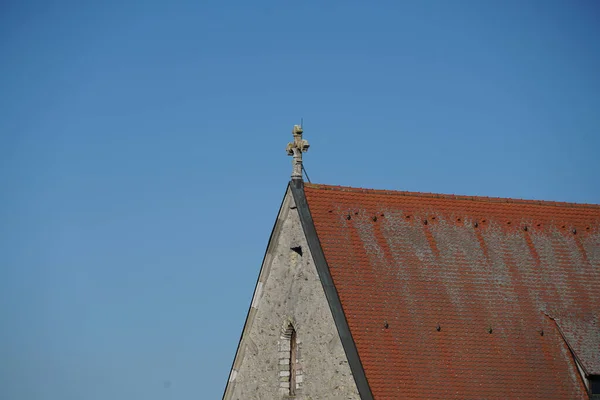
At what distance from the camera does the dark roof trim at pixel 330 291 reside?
92.0ft

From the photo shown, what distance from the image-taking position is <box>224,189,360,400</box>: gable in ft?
95.5

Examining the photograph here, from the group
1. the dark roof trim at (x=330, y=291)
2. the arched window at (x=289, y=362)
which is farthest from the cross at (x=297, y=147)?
the arched window at (x=289, y=362)

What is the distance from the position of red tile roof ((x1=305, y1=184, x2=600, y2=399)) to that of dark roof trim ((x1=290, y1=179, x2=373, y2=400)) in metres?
0.17

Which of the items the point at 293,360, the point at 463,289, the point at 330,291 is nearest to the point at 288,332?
the point at 293,360

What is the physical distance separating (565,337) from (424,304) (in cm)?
370

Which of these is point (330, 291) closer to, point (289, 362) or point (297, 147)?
point (289, 362)

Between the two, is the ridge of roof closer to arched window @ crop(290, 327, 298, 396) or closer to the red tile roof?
the red tile roof

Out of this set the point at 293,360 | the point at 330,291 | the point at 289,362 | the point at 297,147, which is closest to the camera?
the point at 330,291

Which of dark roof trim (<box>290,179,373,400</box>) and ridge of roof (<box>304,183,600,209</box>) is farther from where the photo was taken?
ridge of roof (<box>304,183,600,209</box>)

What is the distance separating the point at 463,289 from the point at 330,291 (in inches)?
146

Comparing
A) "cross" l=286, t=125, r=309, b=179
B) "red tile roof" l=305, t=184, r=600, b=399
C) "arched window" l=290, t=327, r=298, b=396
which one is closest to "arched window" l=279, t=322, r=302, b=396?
"arched window" l=290, t=327, r=298, b=396

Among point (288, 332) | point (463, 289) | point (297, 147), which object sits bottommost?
point (288, 332)

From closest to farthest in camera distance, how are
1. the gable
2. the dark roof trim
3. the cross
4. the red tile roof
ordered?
the dark roof trim, the red tile roof, the gable, the cross

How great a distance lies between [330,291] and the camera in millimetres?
29375
